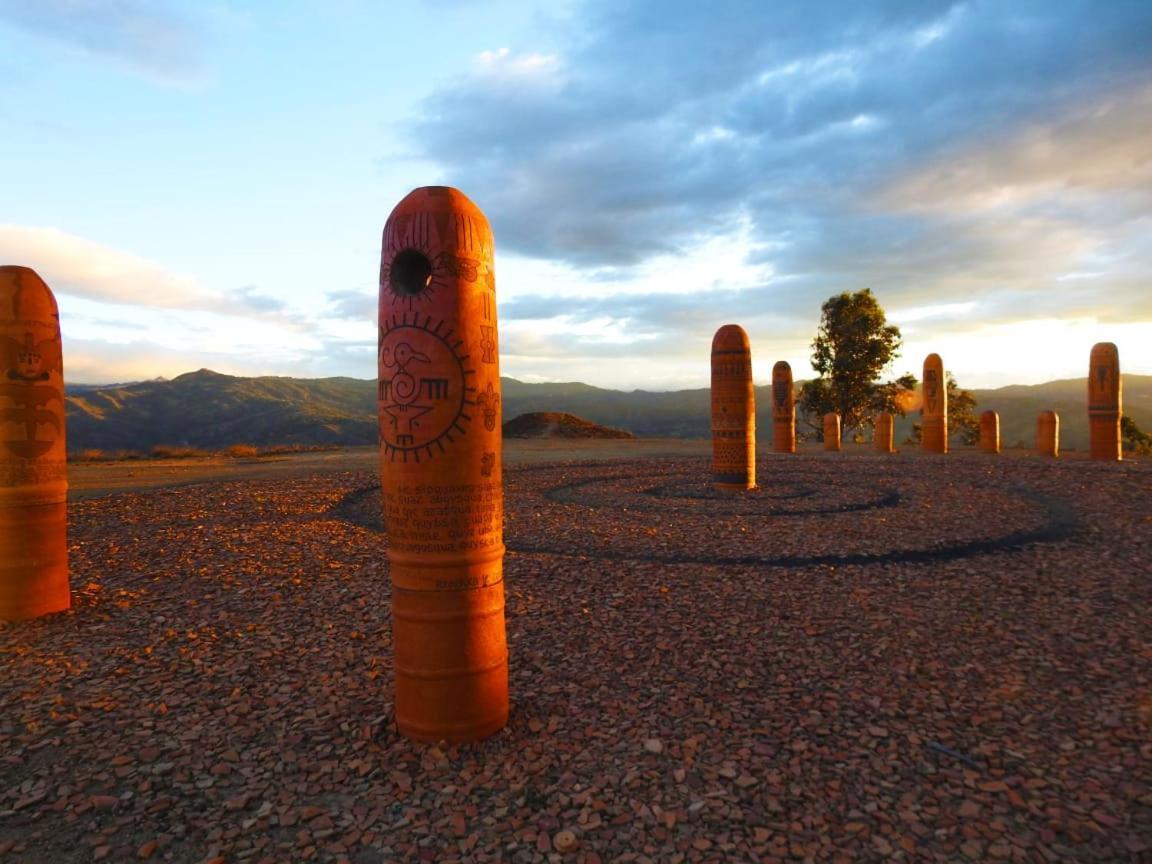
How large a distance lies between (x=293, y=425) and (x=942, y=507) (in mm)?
62813

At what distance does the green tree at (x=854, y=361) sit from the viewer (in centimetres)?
3553

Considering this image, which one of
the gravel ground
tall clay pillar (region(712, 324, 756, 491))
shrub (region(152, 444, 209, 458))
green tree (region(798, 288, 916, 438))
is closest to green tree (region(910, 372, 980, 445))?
green tree (region(798, 288, 916, 438))

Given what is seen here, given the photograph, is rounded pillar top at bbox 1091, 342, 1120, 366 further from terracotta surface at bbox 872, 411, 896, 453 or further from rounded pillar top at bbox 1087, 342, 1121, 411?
terracotta surface at bbox 872, 411, 896, 453

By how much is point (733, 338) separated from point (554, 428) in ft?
84.7

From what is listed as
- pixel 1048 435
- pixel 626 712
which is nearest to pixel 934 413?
pixel 1048 435

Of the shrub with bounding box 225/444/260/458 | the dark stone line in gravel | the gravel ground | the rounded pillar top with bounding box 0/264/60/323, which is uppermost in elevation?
the rounded pillar top with bounding box 0/264/60/323

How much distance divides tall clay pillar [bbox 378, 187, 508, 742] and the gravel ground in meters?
0.43

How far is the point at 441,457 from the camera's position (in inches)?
189

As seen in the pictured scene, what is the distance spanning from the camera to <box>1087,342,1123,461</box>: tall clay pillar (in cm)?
2128

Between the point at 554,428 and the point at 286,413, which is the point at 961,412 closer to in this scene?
the point at 554,428

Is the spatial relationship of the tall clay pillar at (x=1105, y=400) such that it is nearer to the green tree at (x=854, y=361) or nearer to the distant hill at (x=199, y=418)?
the green tree at (x=854, y=361)

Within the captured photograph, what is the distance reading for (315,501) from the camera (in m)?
15.4

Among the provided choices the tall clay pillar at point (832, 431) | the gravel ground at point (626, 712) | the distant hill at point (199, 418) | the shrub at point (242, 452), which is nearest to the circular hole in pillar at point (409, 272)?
the gravel ground at point (626, 712)

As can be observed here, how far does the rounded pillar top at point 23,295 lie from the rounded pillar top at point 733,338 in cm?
1243
